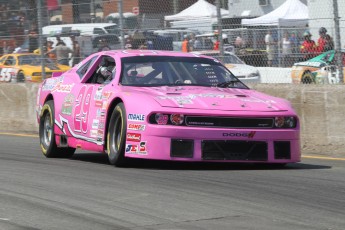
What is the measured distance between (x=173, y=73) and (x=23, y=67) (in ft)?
37.7

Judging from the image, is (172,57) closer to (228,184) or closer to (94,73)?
(94,73)

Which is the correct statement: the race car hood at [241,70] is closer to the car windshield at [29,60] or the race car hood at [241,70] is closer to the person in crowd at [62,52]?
the person in crowd at [62,52]

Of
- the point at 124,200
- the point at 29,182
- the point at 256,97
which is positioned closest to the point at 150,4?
the point at 256,97

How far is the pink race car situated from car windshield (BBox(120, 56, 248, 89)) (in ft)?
0.04

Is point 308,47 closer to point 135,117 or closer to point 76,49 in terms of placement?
point 135,117

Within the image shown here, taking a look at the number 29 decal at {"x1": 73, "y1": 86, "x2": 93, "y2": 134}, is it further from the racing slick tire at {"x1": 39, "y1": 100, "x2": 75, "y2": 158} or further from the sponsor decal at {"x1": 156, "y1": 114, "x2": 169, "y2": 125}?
the sponsor decal at {"x1": 156, "y1": 114, "x2": 169, "y2": 125}

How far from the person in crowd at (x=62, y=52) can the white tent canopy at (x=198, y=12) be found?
233 centimetres

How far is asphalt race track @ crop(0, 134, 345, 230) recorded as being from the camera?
6.40 meters

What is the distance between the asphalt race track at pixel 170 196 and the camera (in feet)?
21.0

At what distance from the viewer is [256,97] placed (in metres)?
9.89

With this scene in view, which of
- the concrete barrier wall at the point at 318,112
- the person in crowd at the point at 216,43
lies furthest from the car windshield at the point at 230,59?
the concrete barrier wall at the point at 318,112

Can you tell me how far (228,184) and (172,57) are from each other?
283cm

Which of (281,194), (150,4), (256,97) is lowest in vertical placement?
(281,194)

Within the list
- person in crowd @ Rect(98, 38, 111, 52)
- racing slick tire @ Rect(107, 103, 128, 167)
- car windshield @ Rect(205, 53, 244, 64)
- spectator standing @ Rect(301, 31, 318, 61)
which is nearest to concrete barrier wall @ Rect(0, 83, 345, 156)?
spectator standing @ Rect(301, 31, 318, 61)
